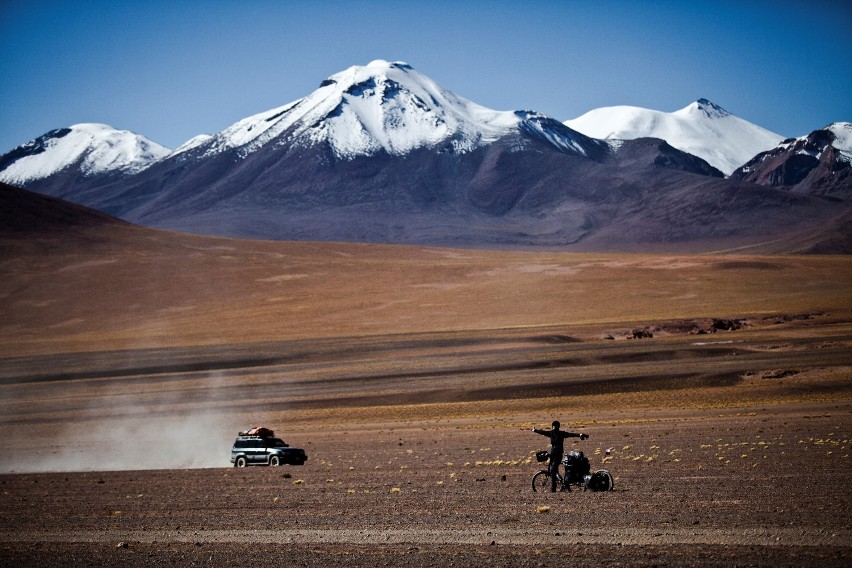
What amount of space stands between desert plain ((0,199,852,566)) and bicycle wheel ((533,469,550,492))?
35cm

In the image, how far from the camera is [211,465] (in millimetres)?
26656

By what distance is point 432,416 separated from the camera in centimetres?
3469

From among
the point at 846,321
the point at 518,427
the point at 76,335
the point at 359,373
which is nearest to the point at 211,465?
the point at 518,427

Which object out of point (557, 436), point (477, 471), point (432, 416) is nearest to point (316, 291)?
point (432, 416)

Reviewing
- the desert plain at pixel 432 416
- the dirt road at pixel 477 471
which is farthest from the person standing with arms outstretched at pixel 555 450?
the desert plain at pixel 432 416

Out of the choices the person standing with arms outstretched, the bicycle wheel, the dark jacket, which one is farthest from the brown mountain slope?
the dark jacket

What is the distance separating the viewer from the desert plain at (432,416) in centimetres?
1352

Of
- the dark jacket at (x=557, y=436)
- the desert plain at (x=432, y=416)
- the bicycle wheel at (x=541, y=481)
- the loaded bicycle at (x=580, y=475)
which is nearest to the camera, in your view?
the desert plain at (x=432, y=416)

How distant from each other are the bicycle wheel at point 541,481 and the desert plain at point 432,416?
348 millimetres

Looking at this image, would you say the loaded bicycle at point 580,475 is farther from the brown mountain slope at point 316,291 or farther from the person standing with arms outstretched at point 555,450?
the brown mountain slope at point 316,291

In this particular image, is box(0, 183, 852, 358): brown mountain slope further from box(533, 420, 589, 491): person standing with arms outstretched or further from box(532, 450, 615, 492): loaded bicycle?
box(533, 420, 589, 491): person standing with arms outstretched

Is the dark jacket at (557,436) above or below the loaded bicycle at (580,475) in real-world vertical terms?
above

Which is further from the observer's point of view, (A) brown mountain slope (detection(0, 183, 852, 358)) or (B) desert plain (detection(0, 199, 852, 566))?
(A) brown mountain slope (detection(0, 183, 852, 358))

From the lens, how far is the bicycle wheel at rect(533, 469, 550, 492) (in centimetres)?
1712
